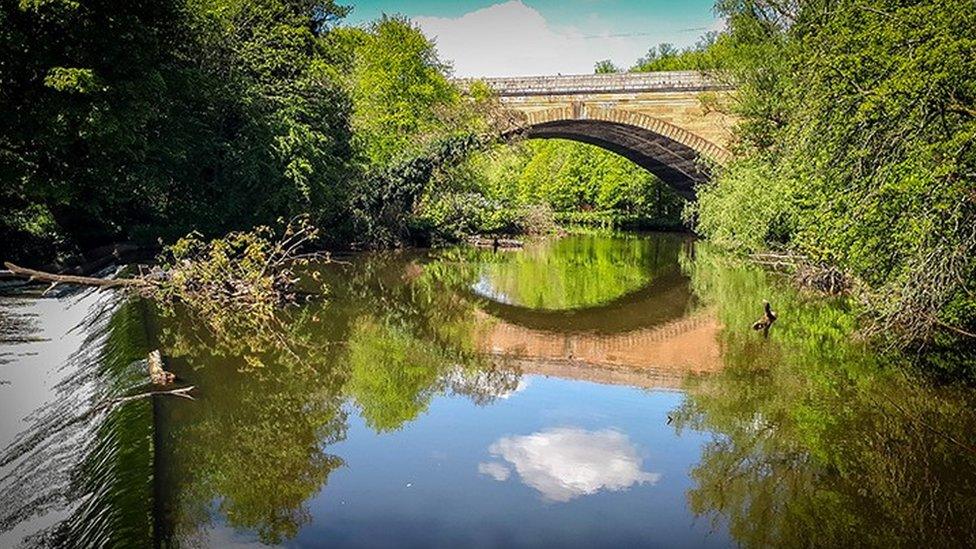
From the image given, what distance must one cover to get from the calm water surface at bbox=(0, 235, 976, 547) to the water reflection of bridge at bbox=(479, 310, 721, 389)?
8 centimetres

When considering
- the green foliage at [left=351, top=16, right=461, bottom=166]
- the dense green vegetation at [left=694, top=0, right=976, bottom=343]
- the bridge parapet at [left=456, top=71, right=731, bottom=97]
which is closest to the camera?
the dense green vegetation at [left=694, top=0, right=976, bottom=343]

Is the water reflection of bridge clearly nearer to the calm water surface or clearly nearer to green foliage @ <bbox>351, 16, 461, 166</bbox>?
the calm water surface

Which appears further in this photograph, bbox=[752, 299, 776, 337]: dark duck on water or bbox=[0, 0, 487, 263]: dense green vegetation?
bbox=[0, 0, 487, 263]: dense green vegetation

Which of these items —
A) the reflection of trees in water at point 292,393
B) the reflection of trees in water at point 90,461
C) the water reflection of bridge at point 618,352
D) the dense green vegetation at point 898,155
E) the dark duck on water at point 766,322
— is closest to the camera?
the reflection of trees in water at point 90,461

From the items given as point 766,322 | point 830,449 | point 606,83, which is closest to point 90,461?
point 830,449

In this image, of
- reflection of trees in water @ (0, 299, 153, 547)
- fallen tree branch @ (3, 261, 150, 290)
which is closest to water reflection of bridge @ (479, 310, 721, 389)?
reflection of trees in water @ (0, 299, 153, 547)

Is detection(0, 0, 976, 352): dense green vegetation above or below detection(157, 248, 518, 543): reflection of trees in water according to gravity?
above

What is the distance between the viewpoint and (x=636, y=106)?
3338 centimetres

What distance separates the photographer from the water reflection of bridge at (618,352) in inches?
496

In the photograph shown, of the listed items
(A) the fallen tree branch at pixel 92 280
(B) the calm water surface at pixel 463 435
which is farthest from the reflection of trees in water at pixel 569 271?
(A) the fallen tree branch at pixel 92 280

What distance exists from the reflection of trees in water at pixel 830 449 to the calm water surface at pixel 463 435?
34 millimetres

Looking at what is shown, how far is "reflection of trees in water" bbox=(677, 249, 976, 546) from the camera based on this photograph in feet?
22.6

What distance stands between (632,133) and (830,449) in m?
28.0

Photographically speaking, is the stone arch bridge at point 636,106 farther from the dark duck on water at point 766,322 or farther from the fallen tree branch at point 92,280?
the fallen tree branch at point 92,280
